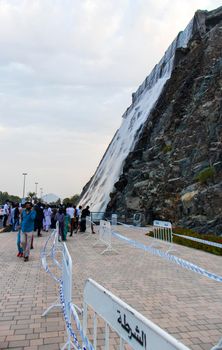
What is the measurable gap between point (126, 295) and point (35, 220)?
11575 millimetres

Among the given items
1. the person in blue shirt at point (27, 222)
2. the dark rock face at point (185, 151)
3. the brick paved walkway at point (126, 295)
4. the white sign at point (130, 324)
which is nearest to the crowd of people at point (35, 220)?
the person in blue shirt at point (27, 222)

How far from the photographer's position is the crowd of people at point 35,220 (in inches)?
376

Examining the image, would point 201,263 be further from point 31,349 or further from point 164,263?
point 31,349

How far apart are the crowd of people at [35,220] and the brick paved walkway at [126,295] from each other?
0.60 metres

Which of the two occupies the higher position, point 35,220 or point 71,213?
point 71,213

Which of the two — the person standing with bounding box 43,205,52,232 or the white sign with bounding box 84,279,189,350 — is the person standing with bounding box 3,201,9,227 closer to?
the person standing with bounding box 43,205,52,232

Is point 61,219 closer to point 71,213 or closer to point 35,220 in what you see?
point 71,213

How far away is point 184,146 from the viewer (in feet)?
76.0

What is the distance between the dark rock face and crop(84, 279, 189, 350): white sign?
13053mm

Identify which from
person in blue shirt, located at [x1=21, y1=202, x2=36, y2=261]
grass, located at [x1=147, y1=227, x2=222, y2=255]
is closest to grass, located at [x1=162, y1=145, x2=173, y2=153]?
grass, located at [x1=147, y1=227, x2=222, y2=255]

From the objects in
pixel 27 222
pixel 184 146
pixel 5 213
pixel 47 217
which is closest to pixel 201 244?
pixel 27 222

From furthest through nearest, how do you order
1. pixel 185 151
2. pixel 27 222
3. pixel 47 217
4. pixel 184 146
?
pixel 184 146
pixel 185 151
pixel 47 217
pixel 27 222

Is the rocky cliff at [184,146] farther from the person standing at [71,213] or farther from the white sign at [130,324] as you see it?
the white sign at [130,324]

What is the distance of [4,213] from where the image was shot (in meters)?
20.1
